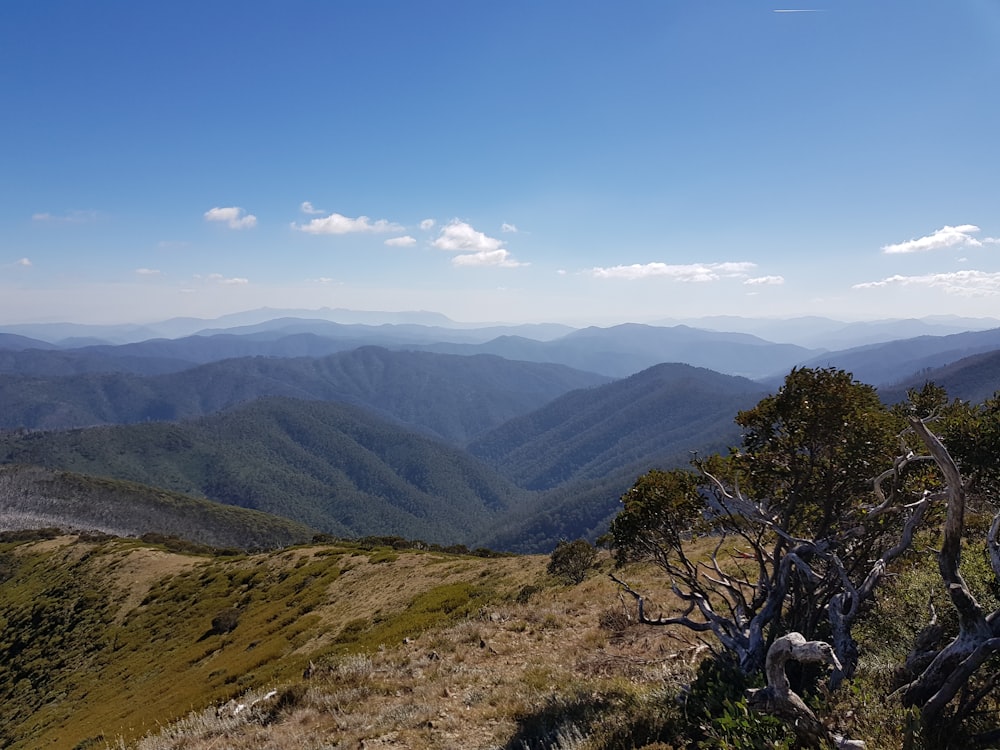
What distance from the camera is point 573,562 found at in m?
27.9

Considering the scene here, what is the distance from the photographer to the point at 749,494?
41.5ft

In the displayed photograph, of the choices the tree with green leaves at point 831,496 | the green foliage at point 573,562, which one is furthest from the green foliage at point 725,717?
the green foliage at point 573,562

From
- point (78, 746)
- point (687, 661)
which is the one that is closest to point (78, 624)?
point (78, 746)

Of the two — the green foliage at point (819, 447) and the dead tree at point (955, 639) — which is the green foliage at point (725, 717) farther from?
the green foliage at point (819, 447)

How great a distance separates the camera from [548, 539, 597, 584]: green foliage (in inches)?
1055

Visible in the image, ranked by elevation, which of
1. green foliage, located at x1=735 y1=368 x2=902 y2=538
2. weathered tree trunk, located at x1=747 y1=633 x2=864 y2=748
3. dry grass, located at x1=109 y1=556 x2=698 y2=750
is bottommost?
dry grass, located at x1=109 y1=556 x2=698 y2=750

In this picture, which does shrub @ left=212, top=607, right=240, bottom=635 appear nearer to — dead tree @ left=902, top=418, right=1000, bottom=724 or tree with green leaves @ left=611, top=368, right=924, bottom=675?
tree with green leaves @ left=611, top=368, right=924, bottom=675

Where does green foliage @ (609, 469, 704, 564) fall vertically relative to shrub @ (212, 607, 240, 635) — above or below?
above

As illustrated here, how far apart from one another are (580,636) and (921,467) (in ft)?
39.1

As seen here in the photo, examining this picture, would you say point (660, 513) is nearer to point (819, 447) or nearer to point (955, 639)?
point (819, 447)

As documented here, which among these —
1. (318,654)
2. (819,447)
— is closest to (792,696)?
(819,447)

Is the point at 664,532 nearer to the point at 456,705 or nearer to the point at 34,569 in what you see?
the point at 456,705

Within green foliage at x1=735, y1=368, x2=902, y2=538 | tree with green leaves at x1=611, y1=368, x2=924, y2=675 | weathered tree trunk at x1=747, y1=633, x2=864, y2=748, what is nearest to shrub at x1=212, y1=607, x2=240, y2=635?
tree with green leaves at x1=611, y1=368, x2=924, y2=675

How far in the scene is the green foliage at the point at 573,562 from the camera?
26797mm
